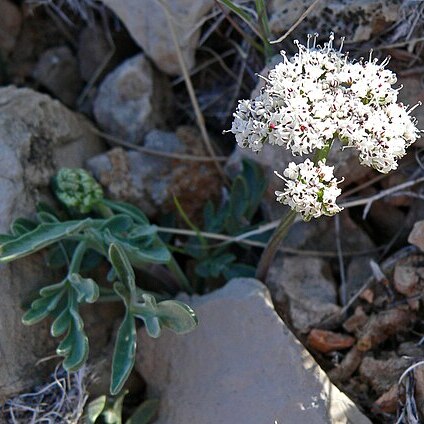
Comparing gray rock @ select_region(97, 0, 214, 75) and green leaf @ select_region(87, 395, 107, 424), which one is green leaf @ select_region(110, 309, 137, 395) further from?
gray rock @ select_region(97, 0, 214, 75)

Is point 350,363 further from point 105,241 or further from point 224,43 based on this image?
point 224,43

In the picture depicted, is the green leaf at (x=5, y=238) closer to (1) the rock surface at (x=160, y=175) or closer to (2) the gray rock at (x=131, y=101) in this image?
(1) the rock surface at (x=160, y=175)

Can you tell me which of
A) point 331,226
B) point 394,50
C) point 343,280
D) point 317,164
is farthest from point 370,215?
point 317,164

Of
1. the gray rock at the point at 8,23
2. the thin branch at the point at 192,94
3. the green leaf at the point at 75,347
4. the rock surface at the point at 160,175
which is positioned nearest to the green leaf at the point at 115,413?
the green leaf at the point at 75,347

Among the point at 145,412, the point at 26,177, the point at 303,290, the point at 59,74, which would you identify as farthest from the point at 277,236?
the point at 59,74

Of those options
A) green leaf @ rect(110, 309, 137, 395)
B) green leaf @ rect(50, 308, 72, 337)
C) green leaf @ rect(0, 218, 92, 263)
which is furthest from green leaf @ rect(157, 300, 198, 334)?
green leaf @ rect(0, 218, 92, 263)

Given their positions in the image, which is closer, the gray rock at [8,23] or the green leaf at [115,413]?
the green leaf at [115,413]

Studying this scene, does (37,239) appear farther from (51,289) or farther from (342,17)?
(342,17)
